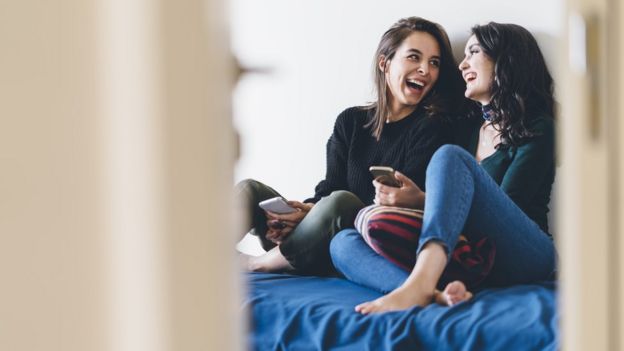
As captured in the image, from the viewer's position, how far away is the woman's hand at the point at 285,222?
4.01 feet

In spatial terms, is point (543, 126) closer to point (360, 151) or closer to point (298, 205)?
point (360, 151)

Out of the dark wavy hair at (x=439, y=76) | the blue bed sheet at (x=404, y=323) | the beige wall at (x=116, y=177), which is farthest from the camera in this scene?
the dark wavy hair at (x=439, y=76)

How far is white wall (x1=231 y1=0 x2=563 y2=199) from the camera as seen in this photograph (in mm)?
1183

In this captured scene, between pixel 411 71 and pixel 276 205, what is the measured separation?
11.4 inches

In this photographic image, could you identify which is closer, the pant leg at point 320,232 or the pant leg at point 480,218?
the pant leg at point 480,218

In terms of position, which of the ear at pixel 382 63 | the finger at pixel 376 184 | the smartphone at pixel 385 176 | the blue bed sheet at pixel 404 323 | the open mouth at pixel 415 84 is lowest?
the blue bed sheet at pixel 404 323

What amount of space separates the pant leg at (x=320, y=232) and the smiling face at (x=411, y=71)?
0.16 m

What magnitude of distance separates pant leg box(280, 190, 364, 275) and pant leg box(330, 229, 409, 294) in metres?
0.02

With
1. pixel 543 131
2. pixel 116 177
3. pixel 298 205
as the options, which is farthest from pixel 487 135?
pixel 116 177

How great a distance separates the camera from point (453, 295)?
1043mm

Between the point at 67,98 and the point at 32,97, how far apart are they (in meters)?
0.02

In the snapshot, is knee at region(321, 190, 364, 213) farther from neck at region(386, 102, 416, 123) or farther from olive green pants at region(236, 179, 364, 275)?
neck at region(386, 102, 416, 123)

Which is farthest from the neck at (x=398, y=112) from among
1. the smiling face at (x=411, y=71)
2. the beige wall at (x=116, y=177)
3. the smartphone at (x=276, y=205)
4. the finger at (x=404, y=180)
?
the beige wall at (x=116, y=177)

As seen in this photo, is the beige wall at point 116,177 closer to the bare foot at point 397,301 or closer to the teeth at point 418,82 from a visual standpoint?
the bare foot at point 397,301
